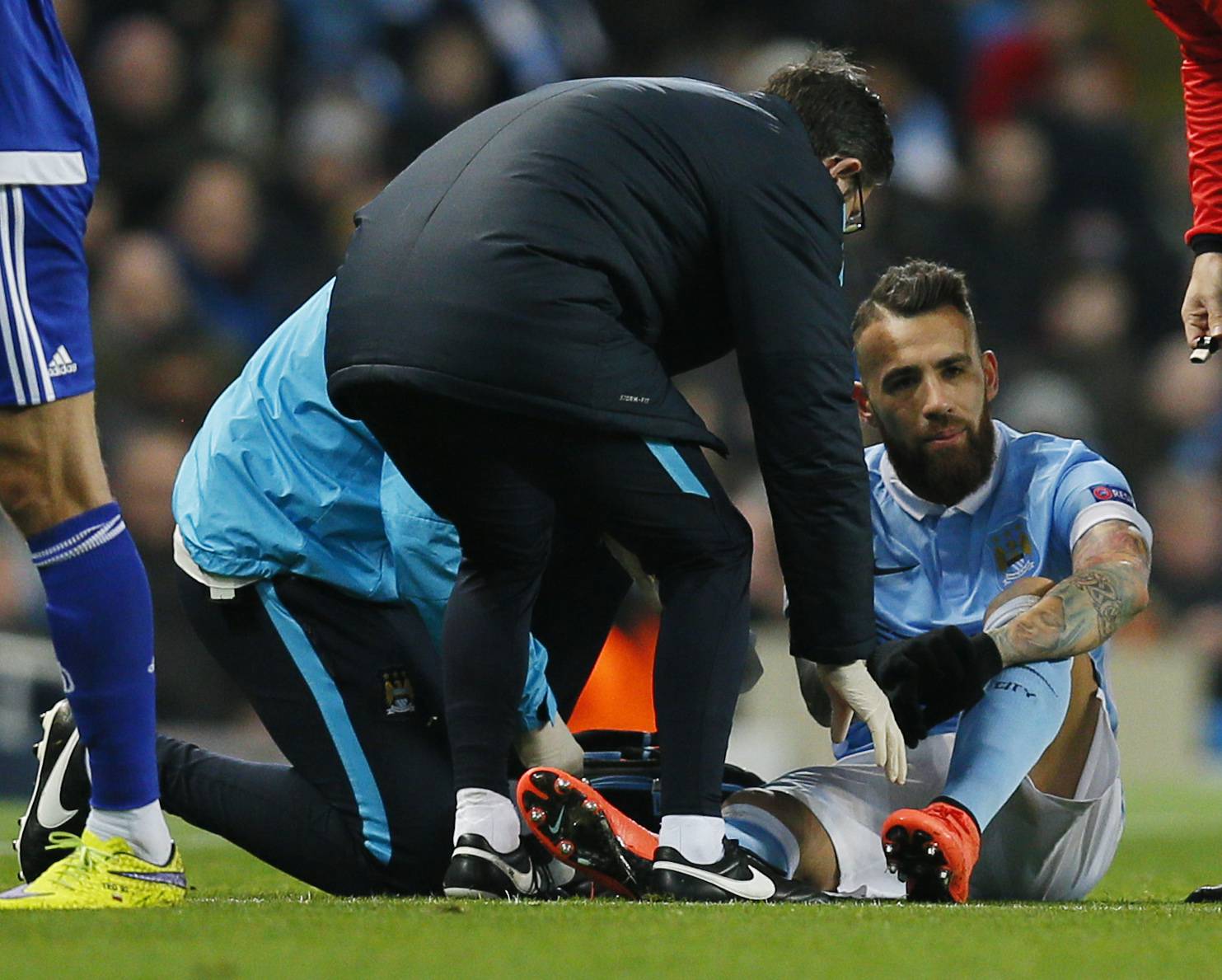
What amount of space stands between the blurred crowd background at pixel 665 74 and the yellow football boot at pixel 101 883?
3.85 m

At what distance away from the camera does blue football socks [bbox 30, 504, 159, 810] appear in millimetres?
2984

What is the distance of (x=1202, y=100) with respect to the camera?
378 centimetres

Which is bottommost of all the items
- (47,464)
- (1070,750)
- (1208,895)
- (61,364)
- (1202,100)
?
(1208,895)

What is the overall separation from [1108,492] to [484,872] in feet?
4.46

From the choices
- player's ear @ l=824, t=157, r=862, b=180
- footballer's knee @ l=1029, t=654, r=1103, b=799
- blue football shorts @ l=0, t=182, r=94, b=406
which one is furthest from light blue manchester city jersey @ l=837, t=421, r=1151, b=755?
blue football shorts @ l=0, t=182, r=94, b=406

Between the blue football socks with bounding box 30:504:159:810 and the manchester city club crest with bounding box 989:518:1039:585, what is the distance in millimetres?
1608

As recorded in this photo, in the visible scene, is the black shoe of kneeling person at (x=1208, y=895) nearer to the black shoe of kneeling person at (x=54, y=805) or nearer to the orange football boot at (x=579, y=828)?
the orange football boot at (x=579, y=828)

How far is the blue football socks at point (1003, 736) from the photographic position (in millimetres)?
3320

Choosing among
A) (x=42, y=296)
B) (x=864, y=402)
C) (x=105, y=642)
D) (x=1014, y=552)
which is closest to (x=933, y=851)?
(x=1014, y=552)

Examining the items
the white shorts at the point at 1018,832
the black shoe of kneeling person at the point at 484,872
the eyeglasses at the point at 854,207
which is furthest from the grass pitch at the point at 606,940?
the eyeglasses at the point at 854,207

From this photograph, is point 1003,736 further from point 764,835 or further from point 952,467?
point 952,467

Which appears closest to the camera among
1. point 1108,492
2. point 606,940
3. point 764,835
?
point 606,940

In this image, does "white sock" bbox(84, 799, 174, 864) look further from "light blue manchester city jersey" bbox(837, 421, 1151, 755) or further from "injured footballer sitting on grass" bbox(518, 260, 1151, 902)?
"light blue manchester city jersey" bbox(837, 421, 1151, 755)

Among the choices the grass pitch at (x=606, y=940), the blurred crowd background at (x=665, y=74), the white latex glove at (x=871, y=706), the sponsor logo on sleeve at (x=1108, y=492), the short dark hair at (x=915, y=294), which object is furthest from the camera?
the blurred crowd background at (x=665, y=74)
